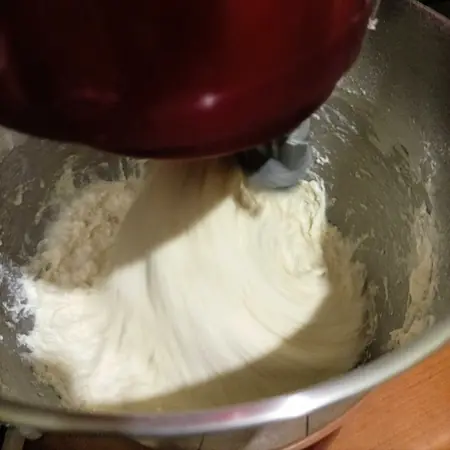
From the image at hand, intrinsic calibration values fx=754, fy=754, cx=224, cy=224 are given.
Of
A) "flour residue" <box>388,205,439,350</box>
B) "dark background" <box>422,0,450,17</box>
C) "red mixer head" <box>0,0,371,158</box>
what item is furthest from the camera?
"dark background" <box>422,0,450,17</box>

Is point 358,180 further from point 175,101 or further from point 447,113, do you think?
point 175,101

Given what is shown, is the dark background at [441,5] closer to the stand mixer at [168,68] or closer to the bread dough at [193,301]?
the bread dough at [193,301]

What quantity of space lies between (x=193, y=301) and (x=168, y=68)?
1.35 ft

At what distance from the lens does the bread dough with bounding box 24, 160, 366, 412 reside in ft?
2.22

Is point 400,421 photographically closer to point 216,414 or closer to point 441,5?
point 216,414

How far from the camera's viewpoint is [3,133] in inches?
27.3

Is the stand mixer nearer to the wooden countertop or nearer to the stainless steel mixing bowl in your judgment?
the stainless steel mixing bowl

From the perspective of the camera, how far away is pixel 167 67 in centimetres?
31

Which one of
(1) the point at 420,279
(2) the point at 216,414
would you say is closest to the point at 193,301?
(1) the point at 420,279

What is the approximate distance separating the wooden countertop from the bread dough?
4 centimetres

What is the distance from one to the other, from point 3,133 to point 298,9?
45cm

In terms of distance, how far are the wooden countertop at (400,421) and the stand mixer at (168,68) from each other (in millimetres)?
352

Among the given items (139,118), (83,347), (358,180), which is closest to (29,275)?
(83,347)

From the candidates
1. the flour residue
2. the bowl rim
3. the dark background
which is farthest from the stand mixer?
the dark background
